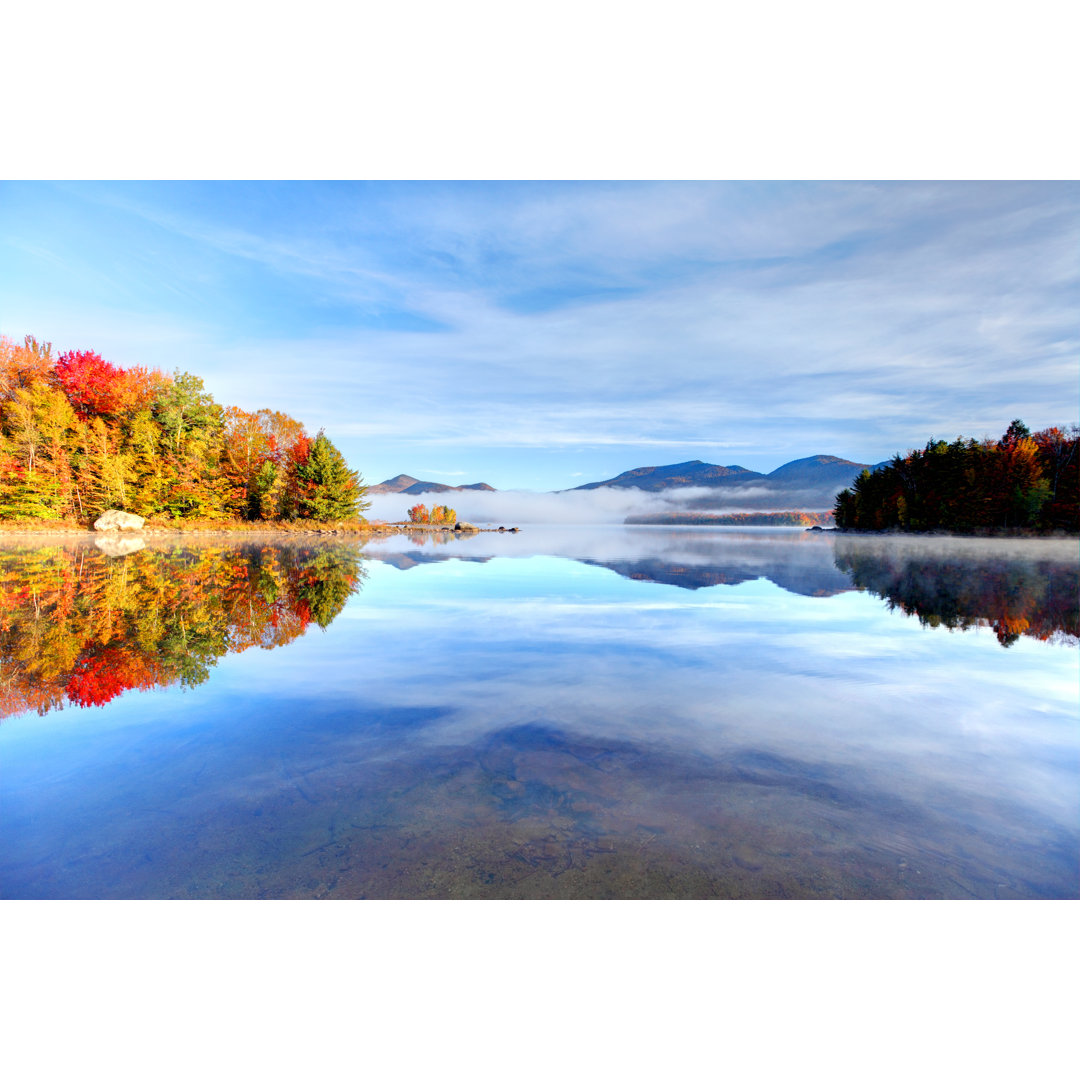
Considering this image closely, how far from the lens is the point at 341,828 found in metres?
2.88

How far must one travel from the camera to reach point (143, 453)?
43.2 metres

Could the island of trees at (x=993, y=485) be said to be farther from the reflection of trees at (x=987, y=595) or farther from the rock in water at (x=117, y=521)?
the rock in water at (x=117, y=521)

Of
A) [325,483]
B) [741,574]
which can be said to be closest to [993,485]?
[741,574]

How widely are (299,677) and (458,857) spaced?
147 inches

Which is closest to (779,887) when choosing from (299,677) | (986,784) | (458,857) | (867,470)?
(458,857)

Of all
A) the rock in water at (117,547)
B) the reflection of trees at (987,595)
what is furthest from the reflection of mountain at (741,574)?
the rock in water at (117,547)

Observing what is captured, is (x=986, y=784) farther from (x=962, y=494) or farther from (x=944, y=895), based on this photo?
(x=962, y=494)

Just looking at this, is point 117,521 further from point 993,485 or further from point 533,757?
point 993,485

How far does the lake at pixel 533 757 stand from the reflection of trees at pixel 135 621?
66 millimetres

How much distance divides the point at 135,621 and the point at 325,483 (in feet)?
143

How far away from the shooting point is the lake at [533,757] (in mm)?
2574

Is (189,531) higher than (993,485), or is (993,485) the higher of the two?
(993,485)

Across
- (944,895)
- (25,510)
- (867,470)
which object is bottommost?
(944,895)

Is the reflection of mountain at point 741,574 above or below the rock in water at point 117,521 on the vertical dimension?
below
